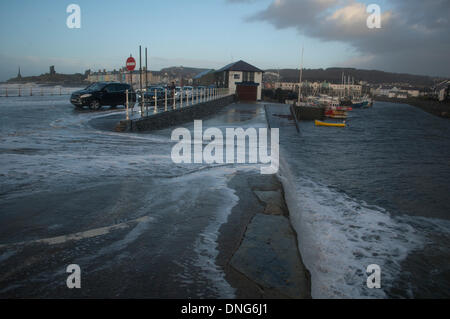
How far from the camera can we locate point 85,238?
13.6 feet

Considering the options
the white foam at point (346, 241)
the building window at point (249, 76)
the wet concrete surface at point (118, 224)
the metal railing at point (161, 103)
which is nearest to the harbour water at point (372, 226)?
the white foam at point (346, 241)

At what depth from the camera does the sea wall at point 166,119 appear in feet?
45.0

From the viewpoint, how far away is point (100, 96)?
72.5ft

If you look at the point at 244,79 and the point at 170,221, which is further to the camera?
the point at 244,79

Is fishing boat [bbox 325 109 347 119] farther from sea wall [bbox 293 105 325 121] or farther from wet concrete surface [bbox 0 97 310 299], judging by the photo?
wet concrete surface [bbox 0 97 310 299]

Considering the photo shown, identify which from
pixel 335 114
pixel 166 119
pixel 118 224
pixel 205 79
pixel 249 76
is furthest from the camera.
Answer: pixel 205 79

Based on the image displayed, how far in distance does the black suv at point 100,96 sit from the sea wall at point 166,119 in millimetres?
3967

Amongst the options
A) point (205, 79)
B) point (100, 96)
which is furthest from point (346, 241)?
point (205, 79)

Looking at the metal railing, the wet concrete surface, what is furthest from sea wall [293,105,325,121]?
the wet concrete surface

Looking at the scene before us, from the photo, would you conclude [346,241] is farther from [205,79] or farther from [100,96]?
[205,79]

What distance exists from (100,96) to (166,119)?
7.76 meters

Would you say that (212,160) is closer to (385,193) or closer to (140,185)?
(140,185)
